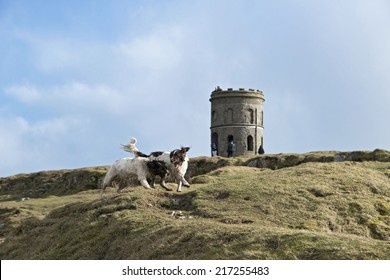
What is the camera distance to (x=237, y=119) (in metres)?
73.4

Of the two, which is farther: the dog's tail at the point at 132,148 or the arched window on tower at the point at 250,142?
the arched window on tower at the point at 250,142

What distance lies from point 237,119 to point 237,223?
56040mm

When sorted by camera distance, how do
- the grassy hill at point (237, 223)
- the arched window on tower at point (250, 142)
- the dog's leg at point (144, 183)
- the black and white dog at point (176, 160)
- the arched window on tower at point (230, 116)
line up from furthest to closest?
the arched window on tower at point (250, 142) < the arched window on tower at point (230, 116) < the black and white dog at point (176, 160) < the dog's leg at point (144, 183) < the grassy hill at point (237, 223)

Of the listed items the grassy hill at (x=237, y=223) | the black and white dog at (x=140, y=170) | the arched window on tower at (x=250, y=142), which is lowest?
the grassy hill at (x=237, y=223)

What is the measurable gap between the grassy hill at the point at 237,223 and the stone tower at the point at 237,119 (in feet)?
153

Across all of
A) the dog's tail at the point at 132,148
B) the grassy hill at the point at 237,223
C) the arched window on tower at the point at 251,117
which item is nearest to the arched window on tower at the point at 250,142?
the arched window on tower at the point at 251,117

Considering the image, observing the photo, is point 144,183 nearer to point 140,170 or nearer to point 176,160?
point 140,170

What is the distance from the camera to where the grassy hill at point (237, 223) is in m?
14.0

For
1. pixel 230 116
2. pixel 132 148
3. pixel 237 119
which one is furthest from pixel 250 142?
pixel 132 148

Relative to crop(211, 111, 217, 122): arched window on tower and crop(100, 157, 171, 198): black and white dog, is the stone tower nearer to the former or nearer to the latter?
crop(211, 111, 217, 122): arched window on tower

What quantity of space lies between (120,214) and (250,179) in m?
5.66

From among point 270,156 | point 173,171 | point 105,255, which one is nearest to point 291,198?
point 173,171

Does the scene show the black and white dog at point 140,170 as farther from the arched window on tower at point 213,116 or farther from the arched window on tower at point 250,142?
the arched window on tower at point 213,116

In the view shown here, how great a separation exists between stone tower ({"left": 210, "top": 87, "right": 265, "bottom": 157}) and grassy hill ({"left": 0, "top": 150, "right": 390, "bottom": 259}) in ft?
153
